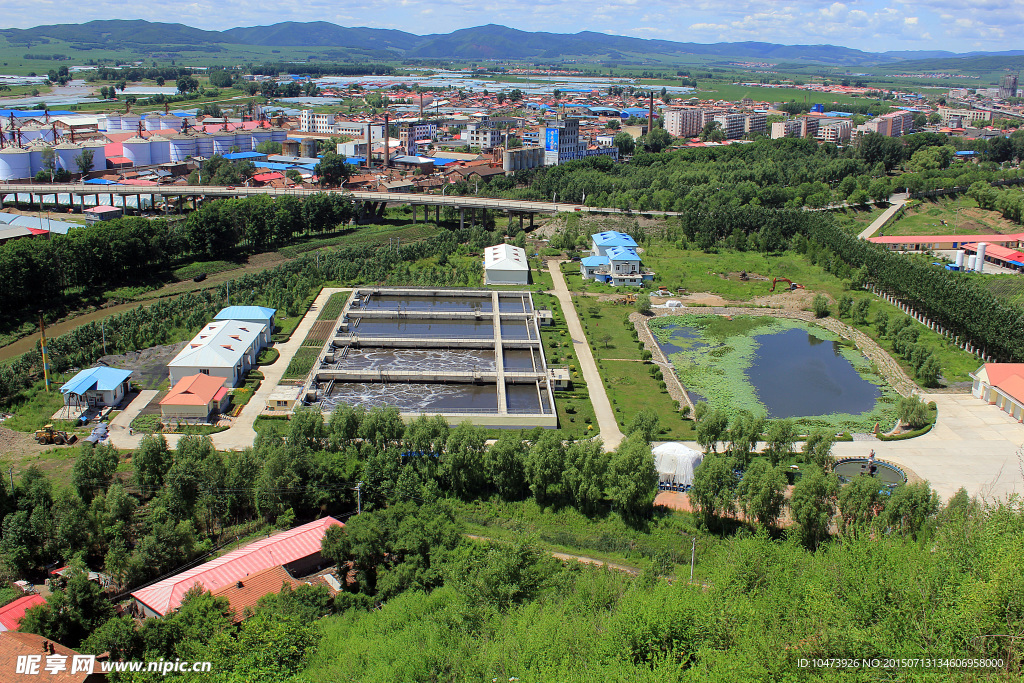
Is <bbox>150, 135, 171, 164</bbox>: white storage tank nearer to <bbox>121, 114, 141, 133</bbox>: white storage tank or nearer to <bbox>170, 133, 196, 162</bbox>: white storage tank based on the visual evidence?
<bbox>170, 133, 196, 162</bbox>: white storage tank

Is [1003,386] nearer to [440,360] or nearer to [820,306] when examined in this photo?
[820,306]

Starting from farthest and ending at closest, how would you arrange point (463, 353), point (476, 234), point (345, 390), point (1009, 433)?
point (476, 234), point (463, 353), point (345, 390), point (1009, 433)

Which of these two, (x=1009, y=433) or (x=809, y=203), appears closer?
(x=1009, y=433)

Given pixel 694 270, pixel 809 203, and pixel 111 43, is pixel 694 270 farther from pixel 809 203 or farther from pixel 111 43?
pixel 111 43

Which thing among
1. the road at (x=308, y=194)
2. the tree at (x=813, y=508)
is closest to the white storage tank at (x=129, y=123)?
the road at (x=308, y=194)

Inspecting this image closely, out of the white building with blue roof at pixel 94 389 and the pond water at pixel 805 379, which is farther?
the pond water at pixel 805 379

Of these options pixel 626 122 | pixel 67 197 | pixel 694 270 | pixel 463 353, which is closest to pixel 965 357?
pixel 694 270

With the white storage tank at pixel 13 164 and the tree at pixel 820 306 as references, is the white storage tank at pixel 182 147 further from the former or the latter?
the tree at pixel 820 306
